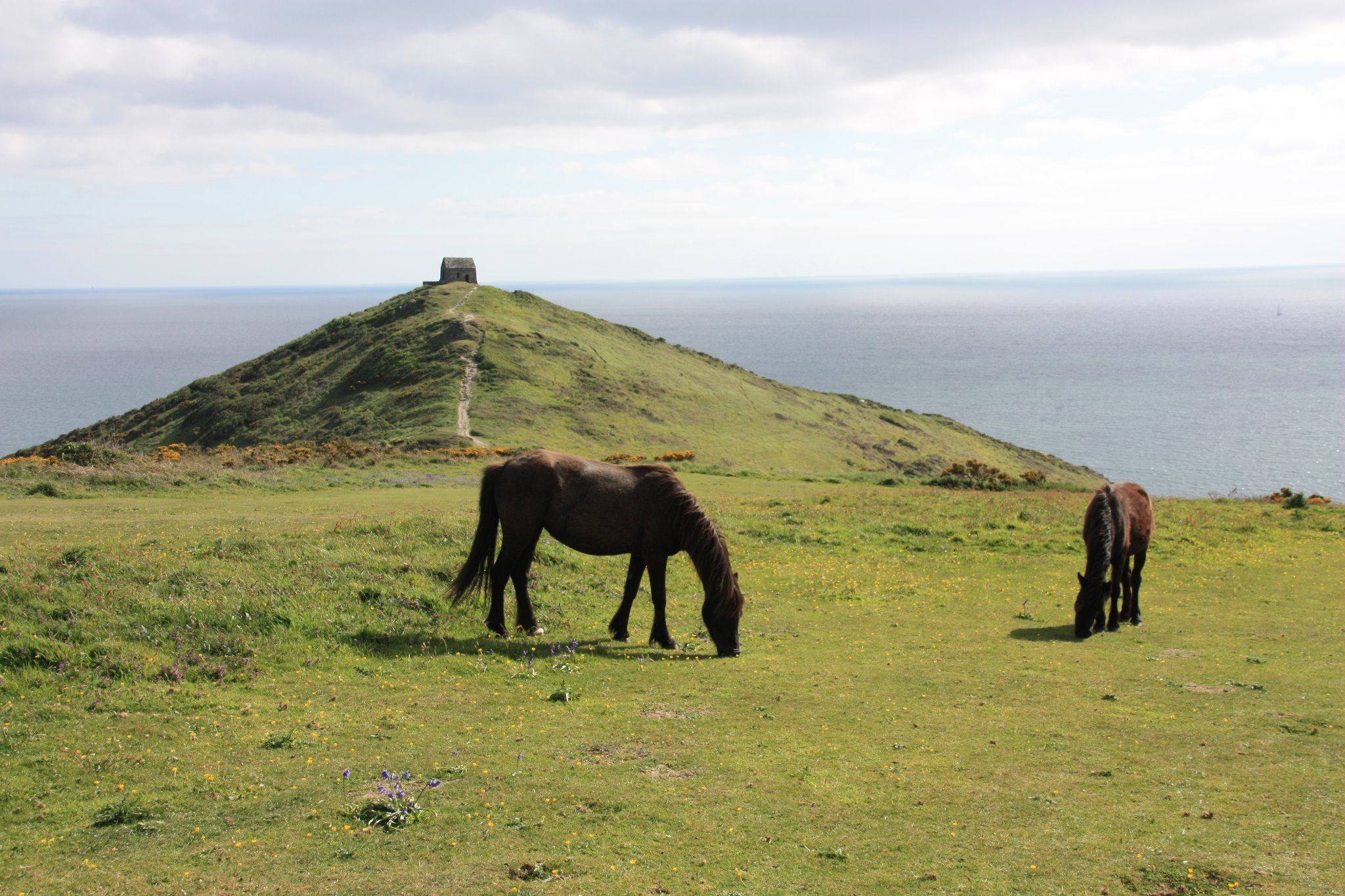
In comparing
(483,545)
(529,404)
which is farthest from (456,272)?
(483,545)

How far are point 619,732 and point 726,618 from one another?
4180 millimetres

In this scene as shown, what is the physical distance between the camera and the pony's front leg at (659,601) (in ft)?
48.8

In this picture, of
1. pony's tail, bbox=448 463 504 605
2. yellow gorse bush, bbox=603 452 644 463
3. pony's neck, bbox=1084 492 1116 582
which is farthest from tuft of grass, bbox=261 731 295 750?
yellow gorse bush, bbox=603 452 644 463

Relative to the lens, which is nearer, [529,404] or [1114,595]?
[1114,595]

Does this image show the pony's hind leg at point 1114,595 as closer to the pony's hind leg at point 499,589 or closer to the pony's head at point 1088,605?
the pony's head at point 1088,605

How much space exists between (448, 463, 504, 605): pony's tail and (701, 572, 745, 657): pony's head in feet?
11.8

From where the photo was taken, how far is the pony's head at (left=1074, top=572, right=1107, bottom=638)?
16859 millimetres

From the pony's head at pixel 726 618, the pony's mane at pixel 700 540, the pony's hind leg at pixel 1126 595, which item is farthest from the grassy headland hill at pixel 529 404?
the pony's head at pixel 726 618

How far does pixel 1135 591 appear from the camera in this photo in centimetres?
1809

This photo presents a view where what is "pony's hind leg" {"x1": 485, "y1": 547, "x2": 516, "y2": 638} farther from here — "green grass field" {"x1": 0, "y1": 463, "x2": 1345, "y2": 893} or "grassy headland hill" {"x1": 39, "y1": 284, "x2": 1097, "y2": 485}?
"grassy headland hill" {"x1": 39, "y1": 284, "x2": 1097, "y2": 485}

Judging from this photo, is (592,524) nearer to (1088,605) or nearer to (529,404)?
(1088,605)

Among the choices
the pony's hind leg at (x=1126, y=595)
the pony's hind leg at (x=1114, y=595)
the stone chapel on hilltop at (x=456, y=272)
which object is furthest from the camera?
the stone chapel on hilltop at (x=456, y=272)

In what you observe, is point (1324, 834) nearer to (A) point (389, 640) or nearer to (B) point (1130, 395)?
(A) point (389, 640)

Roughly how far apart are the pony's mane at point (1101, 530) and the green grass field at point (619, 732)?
1318 mm
